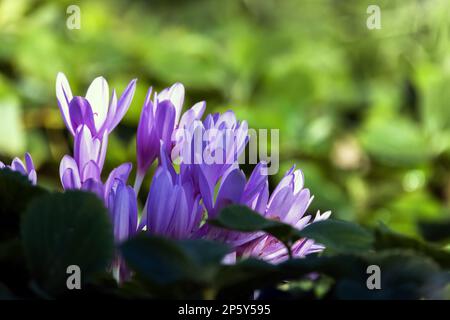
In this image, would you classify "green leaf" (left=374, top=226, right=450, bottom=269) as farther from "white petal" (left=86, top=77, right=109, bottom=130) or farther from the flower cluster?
"white petal" (left=86, top=77, right=109, bottom=130)

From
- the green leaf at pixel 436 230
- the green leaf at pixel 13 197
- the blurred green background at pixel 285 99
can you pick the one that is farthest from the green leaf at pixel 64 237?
the blurred green background at pixel 285 99

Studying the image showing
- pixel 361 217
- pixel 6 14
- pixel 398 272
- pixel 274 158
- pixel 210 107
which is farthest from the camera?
pixel 6 14

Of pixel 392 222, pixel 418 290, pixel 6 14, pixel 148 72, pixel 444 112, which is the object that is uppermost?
pixel 6 14

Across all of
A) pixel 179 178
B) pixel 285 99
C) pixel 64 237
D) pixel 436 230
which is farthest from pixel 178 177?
pixel 285 99

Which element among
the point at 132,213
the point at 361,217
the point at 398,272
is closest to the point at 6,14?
the point at 361,217

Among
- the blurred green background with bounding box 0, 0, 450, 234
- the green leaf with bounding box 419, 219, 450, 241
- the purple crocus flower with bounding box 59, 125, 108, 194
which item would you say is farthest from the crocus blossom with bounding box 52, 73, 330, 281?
the blurred green background with bounding box 0, 0, 450, 234

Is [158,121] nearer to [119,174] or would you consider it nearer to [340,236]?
[119,174]

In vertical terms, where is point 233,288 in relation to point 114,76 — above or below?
below

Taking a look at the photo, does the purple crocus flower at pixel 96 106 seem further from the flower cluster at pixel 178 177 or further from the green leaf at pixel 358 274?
the green leaf at pixel 358 274

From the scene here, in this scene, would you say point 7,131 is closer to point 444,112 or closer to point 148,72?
point 148,72
